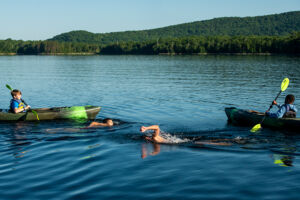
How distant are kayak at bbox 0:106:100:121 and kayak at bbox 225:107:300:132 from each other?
665 cm

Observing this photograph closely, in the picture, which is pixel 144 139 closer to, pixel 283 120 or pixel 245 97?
pixel 283 120

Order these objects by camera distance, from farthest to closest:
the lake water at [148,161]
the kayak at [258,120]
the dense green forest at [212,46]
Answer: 1. the dense green forest at [212,46]
2. the kayak at [258,120]
3. the lake water at [148,161]

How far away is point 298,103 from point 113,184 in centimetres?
1614

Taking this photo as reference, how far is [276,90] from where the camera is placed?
1039 inches

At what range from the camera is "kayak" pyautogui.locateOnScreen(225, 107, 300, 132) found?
1287 centimetres

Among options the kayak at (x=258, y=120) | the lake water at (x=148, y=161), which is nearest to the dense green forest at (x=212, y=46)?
the kayak at (x=258, y=120)

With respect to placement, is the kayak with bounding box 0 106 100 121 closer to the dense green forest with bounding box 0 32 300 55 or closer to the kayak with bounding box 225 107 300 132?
the kayak with bounding box 225 107 300 132

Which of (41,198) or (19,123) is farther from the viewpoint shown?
(19,123)

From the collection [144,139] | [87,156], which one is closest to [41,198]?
[87,156]

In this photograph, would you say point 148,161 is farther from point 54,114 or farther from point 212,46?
point 212,46

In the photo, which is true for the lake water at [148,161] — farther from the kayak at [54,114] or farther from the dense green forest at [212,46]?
the dense green forest at [212,46]

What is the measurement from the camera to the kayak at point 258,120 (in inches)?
507

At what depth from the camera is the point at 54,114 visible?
15.7 meters

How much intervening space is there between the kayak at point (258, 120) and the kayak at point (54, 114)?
21.8 feet
